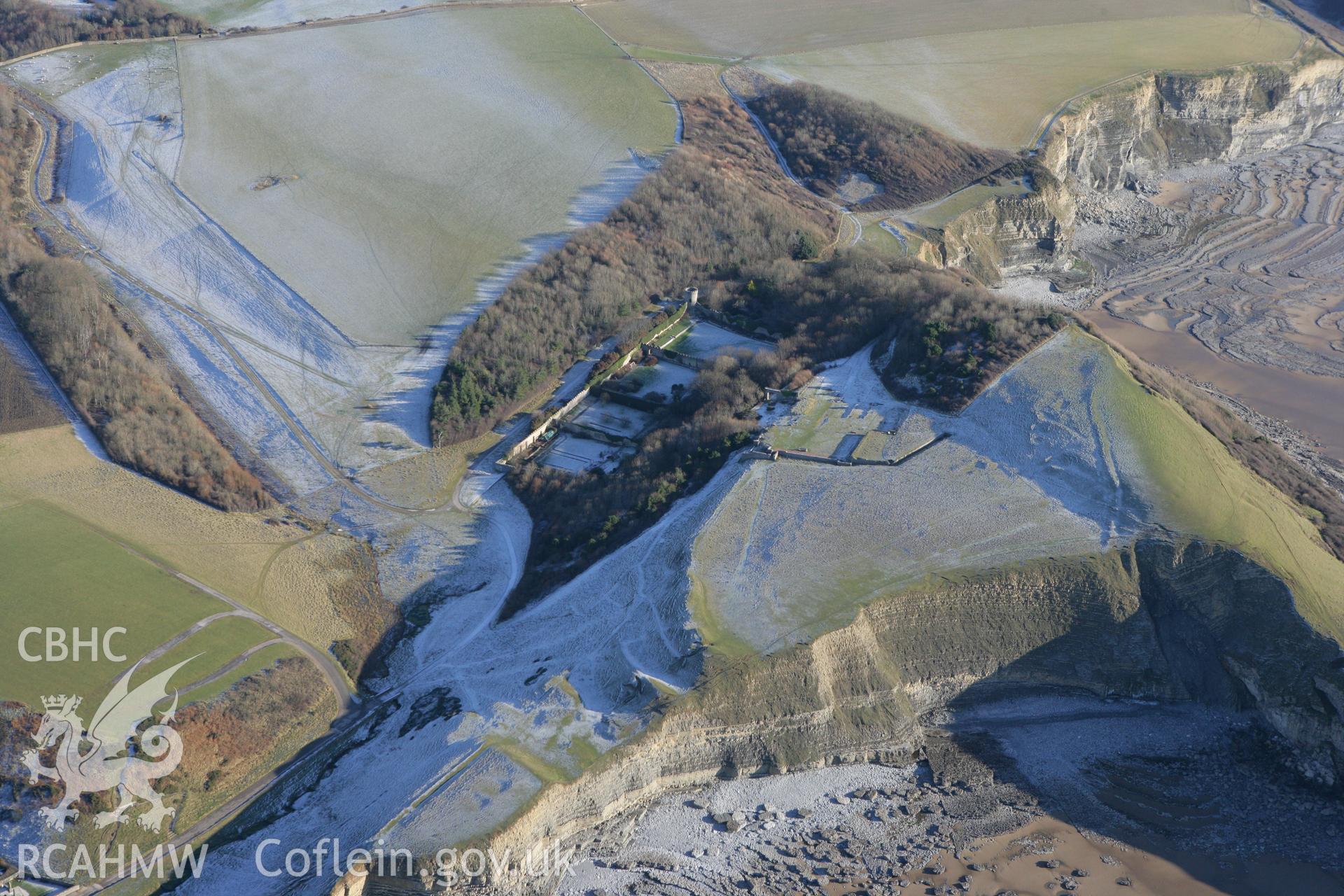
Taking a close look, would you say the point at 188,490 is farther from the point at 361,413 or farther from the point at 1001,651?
the point at 1001,651

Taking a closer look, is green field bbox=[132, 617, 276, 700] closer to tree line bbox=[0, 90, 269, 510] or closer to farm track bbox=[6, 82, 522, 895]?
farm track bbox=[6, 82, 522, 895]

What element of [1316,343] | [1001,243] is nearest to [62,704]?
[1001,243]

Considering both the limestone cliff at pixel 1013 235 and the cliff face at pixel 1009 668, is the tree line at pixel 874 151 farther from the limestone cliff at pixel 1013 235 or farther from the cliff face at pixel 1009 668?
the cliff face at pixel 1009 668

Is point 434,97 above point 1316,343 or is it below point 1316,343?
above

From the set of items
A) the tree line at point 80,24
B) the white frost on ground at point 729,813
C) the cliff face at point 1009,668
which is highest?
the tree line at point 80,24

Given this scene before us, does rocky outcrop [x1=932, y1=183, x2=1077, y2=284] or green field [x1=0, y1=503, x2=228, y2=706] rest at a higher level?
rocky outcrop [x1=932, y1=183, x2=1077, y2=284]

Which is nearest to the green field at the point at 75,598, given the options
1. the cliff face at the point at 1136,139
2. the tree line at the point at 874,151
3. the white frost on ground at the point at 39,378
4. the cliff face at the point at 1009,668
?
the white frost on ground at the point at 39,378

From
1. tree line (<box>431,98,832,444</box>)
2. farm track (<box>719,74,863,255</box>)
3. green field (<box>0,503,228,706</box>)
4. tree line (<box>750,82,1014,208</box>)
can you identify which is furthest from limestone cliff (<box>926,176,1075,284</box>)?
green field (<box>0,503,228,706</box>)
